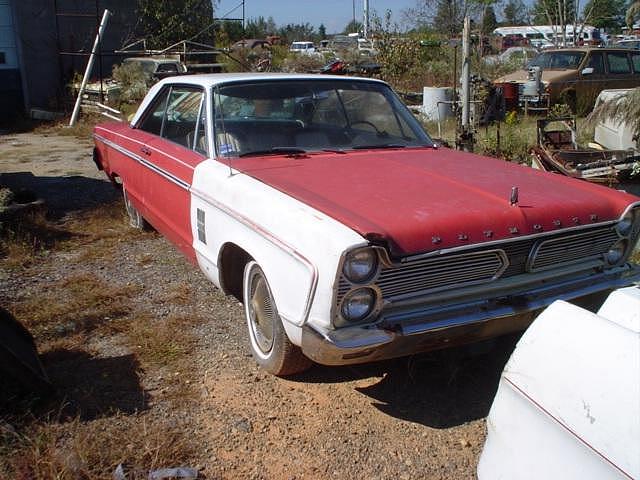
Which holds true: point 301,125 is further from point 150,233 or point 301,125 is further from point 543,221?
point 150,233

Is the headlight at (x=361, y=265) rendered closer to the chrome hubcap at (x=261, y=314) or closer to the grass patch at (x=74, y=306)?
the chrome hubcap at (x=261, y=314)

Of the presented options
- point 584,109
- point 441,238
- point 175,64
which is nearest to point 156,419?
point 441,238

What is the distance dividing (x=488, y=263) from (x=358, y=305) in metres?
0.66

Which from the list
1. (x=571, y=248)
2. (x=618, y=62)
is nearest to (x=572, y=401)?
(x=571, y=248)

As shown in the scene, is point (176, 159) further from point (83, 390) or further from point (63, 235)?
point (63, 235)

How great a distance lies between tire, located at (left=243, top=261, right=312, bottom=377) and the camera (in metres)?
3.13

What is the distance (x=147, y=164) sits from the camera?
15.6ft

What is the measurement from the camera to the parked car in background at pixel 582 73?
44.2ft

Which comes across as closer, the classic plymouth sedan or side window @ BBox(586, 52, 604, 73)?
the classic plymouth sedan

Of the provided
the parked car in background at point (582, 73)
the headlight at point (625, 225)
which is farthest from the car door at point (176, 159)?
the parked car in background at point (582, 73)

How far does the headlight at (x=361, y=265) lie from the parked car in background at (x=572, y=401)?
756 millimetres

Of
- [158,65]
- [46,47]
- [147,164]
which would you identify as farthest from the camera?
[46,47]

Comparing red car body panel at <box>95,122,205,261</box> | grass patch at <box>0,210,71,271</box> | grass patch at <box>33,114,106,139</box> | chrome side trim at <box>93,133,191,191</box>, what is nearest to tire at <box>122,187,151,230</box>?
red car body panel at <box>95,122,205,261</box>

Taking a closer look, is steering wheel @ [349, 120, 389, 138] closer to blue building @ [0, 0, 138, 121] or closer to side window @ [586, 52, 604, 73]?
side window @ [586, 52, 604, 73]
